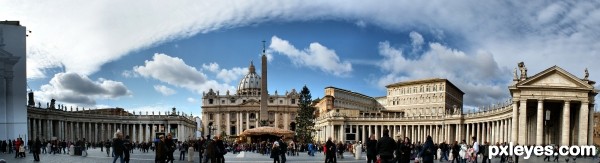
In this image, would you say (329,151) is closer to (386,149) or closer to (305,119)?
(386,149)

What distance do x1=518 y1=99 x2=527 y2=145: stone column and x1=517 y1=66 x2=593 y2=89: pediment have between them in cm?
200

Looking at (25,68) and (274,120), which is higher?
(25,68)

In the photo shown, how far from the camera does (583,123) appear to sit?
53.6m

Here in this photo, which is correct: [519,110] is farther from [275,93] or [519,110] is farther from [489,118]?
[275,93]

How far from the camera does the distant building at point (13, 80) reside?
4872 cm

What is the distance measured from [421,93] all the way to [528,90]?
238 feet

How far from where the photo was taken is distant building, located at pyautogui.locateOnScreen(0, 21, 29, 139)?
4872cm

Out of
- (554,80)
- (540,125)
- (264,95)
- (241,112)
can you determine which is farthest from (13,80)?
(241,112)

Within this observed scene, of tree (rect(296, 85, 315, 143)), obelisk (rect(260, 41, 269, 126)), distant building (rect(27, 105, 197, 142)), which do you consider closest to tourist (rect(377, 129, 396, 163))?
distant building (rect(27, 105, 197, 142))

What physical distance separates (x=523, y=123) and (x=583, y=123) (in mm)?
5605

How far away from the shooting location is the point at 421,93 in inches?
4990

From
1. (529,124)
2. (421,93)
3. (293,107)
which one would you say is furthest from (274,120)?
(529,124)

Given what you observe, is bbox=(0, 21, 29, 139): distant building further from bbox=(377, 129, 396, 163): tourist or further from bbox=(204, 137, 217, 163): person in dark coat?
bbox=(377, 129, 396, 163): tourist

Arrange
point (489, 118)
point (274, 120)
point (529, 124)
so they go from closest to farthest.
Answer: point (529, 124)
point (489, 118)
point (274, 120)
